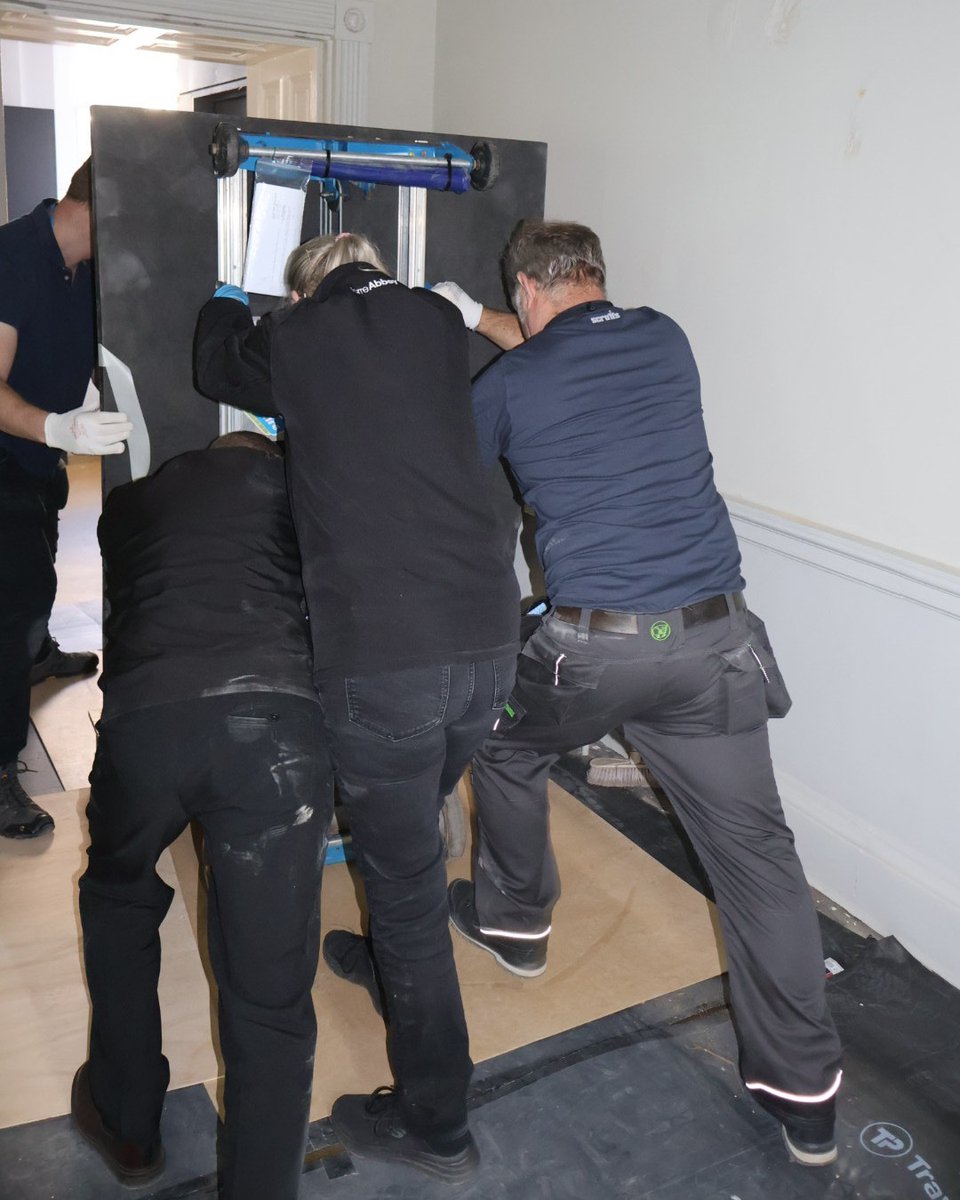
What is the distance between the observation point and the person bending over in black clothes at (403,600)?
1.45 meters

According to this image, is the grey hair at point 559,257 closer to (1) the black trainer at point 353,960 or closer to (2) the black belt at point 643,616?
(2) the black belt at point 643,616

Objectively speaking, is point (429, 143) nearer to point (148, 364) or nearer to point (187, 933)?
point (148, 364)

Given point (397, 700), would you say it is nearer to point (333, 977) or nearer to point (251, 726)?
point (251, 726)

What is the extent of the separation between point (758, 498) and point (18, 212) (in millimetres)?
7014

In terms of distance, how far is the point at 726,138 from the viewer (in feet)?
7.97

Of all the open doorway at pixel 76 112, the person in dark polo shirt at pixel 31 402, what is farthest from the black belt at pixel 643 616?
the open doorway at pixel 76 112

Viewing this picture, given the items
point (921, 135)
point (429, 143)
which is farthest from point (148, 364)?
point (921, 135)

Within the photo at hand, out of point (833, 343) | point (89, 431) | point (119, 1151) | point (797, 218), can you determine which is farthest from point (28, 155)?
point (119, 1151)

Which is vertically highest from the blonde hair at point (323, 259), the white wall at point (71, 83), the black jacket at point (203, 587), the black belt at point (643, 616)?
the white wall at point (71, 83)

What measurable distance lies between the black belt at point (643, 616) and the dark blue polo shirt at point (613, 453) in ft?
0.04

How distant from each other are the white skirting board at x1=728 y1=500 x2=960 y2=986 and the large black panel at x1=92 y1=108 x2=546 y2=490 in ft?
4.19

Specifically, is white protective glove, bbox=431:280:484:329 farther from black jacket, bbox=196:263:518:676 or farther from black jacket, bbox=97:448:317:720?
black jacket, bbox=97:448:317:720

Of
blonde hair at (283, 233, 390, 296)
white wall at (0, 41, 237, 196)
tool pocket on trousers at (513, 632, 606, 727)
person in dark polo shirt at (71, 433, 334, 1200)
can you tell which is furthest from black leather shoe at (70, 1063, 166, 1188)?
white wall at (0, 41, 237, 196)

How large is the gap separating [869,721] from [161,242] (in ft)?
6.00
